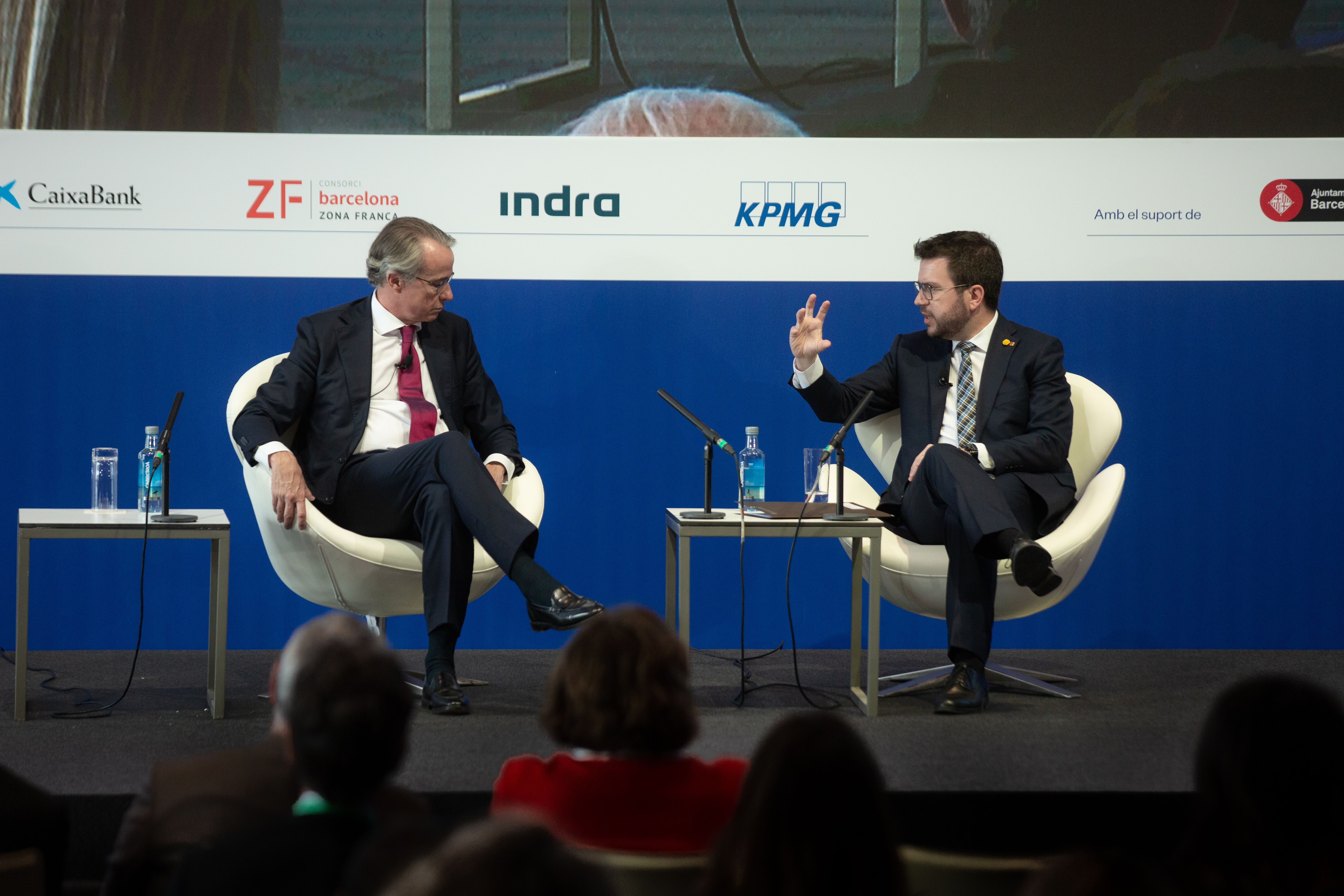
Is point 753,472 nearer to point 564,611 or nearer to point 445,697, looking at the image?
point 564,611

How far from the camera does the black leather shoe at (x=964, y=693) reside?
3217 mm

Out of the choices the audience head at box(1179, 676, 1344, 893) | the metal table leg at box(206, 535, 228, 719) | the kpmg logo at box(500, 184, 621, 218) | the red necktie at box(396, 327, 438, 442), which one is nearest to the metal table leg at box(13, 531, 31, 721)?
the metal table leg at box(206, 535, 228, 719)

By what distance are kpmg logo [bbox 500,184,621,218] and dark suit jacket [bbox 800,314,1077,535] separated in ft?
3.76

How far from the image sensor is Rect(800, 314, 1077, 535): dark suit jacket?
346cm

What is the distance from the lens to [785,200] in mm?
4402

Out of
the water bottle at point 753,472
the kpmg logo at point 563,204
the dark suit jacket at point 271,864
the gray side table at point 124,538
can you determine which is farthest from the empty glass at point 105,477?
the dark suit jacket at point 271,864

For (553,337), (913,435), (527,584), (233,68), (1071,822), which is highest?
(233,68)

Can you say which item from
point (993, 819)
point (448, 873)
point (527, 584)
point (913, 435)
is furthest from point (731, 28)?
point (448, 873)

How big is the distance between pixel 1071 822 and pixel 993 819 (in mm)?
162

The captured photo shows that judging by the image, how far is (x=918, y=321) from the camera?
4516 mm

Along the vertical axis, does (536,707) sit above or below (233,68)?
below

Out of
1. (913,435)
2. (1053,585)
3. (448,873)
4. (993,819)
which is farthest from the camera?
(913,435)

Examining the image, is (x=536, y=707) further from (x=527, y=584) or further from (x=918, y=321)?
(x=918, y=321)

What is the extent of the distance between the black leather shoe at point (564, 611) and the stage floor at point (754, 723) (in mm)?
252
